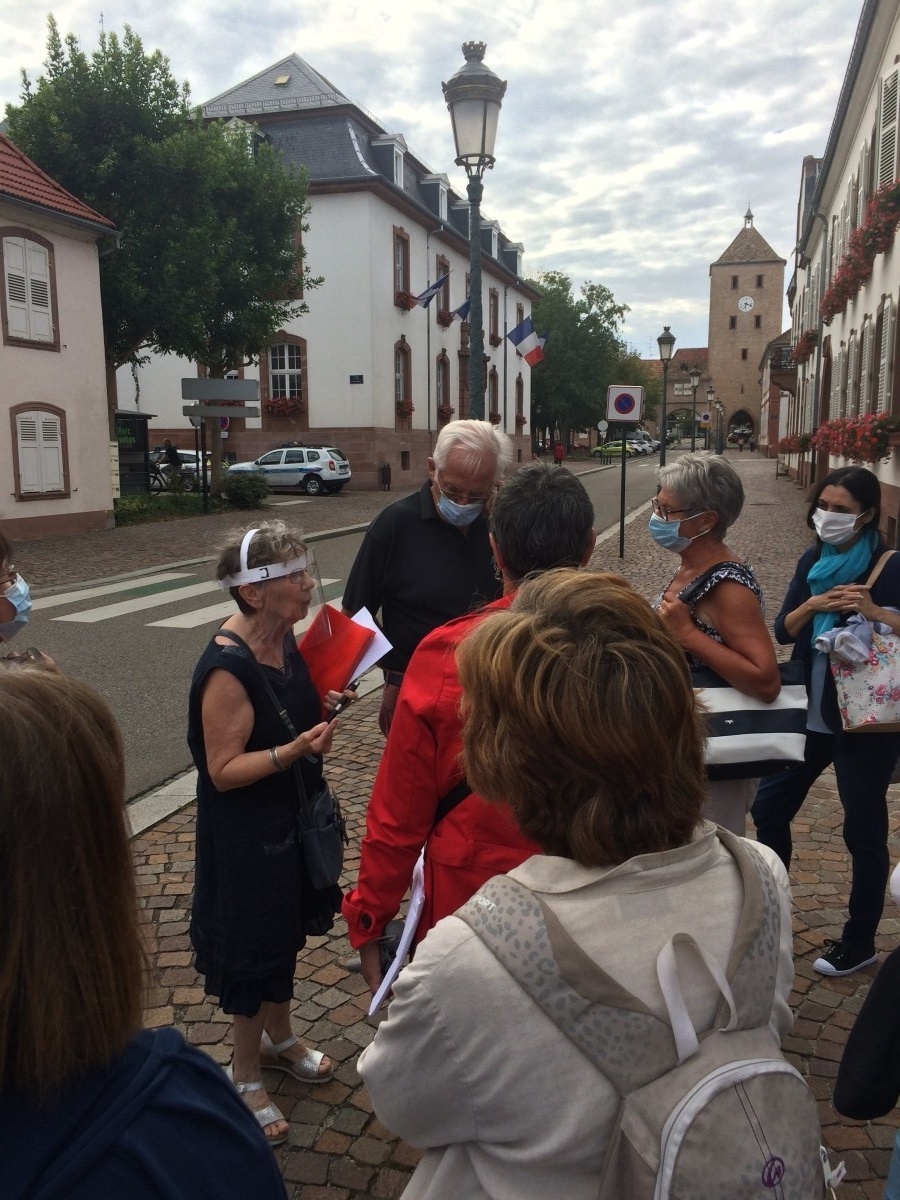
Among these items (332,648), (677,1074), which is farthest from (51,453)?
(677,1074)

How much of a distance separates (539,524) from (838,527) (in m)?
1.68

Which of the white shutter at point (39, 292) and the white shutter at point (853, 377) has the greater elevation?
the white shutter at point (39, 292)

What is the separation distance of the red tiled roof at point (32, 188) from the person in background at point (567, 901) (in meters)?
18.1

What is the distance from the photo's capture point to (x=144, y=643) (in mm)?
9211

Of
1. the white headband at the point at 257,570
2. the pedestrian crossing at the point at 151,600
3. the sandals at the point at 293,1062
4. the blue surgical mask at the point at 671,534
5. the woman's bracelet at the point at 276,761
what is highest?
the blue surgical mask at the point at 671,534

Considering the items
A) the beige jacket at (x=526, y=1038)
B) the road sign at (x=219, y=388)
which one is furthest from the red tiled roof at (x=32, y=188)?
the beige jacket at (x=526, y=1038)

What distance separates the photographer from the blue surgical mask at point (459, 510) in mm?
3328

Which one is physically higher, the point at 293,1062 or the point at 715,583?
the point at 715,583

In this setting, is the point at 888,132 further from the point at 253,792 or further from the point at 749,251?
the point at 749,251

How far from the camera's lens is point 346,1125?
267cm

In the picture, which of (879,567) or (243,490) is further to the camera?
(243,490)

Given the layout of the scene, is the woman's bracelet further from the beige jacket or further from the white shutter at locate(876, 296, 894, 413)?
the white shutter at locate(876, 296, 894, 413)

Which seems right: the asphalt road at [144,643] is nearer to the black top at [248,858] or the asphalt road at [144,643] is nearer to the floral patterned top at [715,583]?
the black top at [248,858]

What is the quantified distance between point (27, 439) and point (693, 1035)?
18.4 meters
